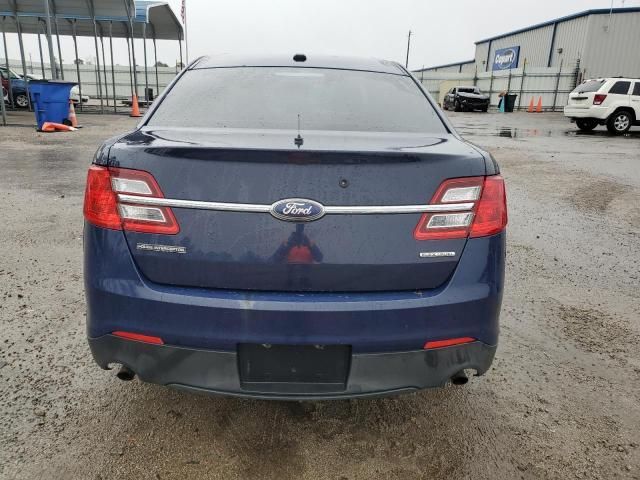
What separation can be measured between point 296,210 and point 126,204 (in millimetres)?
611

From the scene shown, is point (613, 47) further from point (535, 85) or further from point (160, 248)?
point (160, 248)

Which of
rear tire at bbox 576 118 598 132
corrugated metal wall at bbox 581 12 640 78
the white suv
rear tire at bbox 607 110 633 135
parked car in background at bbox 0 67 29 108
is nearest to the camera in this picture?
the white suv

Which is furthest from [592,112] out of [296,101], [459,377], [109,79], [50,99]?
[109,79]

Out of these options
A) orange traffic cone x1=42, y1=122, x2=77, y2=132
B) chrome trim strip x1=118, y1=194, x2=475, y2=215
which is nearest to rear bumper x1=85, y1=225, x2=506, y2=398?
chrome trim strip x1=118, y1=194, x2=475, y2=215

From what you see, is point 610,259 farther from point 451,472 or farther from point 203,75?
point 203,75

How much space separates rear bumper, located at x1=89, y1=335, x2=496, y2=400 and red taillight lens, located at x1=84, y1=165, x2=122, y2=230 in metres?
0.42

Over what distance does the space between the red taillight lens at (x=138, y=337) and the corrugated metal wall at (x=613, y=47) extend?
38.0 metres

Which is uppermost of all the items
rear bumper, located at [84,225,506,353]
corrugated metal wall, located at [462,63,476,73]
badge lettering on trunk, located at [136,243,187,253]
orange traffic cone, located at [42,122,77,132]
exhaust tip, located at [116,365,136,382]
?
corrugated metal wall, located at [462,63,476,73]

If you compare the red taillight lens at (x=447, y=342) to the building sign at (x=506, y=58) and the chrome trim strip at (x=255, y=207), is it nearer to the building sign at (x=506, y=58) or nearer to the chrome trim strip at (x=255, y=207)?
the chrome trim strip at (x=255, y=207)

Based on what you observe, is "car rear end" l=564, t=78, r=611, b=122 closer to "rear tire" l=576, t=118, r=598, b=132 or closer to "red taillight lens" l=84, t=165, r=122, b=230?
"rear tire" l=576, t=118, r=598, b=132

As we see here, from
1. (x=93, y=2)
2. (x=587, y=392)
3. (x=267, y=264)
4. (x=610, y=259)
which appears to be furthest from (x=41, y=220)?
(x=93, y=2)

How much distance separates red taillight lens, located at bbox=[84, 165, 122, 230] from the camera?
70.2 inches

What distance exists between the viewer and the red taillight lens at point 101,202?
1.78 metres

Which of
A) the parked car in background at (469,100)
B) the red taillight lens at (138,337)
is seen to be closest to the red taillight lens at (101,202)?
the red taillight lens at (138,337)
